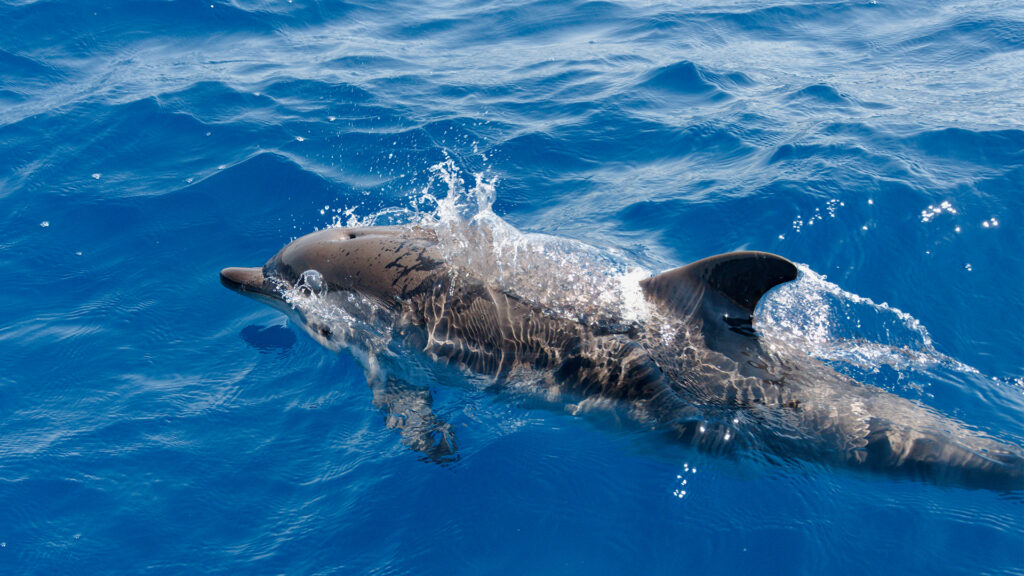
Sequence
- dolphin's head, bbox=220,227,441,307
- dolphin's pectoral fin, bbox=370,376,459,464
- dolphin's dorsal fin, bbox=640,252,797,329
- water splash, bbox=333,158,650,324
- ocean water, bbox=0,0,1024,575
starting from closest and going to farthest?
1. dolphin's dorsal fin, bbox=640,252,797,329
2. ocean water, bbox=0,0,1024,575
3. water splash, bbox=333,158,650,324
4. dolphin's pectoral fin, bbox=370,376,459,464
5. dolphin's head, bbox=220,227,441,307

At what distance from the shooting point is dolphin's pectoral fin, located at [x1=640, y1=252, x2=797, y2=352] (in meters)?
5.26

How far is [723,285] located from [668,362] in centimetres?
71

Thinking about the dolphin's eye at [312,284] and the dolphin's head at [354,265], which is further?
the dolphin's eye at [312,284]

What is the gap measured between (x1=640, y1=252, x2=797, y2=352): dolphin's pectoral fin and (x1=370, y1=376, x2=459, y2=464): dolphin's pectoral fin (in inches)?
82.4

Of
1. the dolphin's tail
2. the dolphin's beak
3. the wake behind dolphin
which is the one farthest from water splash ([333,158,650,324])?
the dolphin's tail

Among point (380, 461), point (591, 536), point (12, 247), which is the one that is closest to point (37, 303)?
point (12, 247)

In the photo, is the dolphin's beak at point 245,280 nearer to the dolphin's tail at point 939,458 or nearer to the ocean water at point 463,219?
the ocean water at point 463,219

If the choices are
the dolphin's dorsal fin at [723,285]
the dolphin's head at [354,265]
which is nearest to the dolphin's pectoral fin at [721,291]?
the dolphin's dorsal fin at [723,285]

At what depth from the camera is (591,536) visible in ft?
17.6

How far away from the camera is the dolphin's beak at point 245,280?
22.7 feet

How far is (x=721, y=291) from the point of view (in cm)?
545

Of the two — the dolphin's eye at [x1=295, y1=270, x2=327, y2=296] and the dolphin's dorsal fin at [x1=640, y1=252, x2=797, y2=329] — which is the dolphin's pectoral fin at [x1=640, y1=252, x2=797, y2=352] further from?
the dolphin's eye at [x1=295, y1=270, x2=327, y2=296]

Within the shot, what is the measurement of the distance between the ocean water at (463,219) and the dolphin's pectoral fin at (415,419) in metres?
0.14

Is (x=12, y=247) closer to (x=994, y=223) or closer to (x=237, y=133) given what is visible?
(x=237, y=133)
